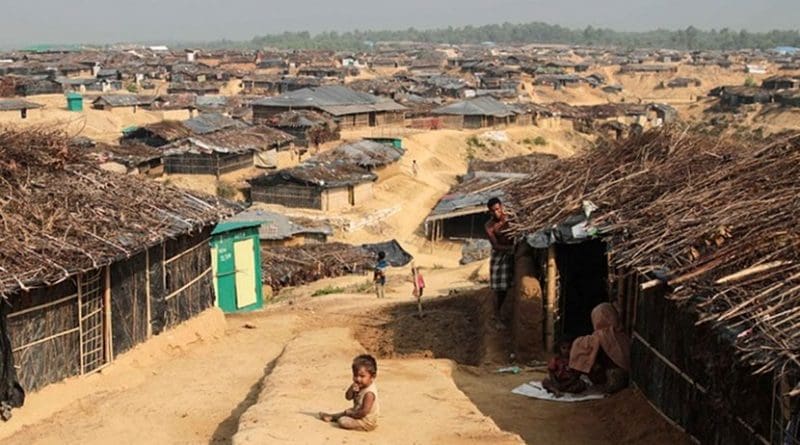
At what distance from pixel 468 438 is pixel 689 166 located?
5.65 m

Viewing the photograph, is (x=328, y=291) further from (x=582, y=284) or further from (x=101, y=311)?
(x=101, y=311)

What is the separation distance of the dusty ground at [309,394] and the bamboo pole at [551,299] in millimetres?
679

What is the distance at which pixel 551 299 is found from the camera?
12.2 m

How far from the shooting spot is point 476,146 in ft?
173

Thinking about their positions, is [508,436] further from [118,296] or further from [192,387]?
[118,296]

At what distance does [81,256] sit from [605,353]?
6075 mm

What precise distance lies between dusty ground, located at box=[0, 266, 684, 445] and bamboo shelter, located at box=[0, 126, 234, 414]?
43 cm

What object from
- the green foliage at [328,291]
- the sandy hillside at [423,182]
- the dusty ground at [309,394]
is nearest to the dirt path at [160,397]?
the dusty ground at [309,394]

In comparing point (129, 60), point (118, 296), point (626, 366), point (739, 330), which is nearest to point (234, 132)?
point (118, 296)

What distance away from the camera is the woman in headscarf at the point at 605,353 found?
33.7ft

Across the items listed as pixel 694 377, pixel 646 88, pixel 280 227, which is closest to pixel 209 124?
pixel 280 227

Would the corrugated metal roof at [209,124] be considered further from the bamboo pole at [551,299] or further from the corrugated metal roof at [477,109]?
the bamboo pole at [551,299]

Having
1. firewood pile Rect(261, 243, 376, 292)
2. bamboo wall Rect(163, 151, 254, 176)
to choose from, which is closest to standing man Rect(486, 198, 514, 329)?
firewood pile Rect(261, 243, 376, 292)

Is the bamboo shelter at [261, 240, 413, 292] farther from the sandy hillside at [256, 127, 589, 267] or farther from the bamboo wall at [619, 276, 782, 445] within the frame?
the bamboo wall at [619, 276, 782, 445]
